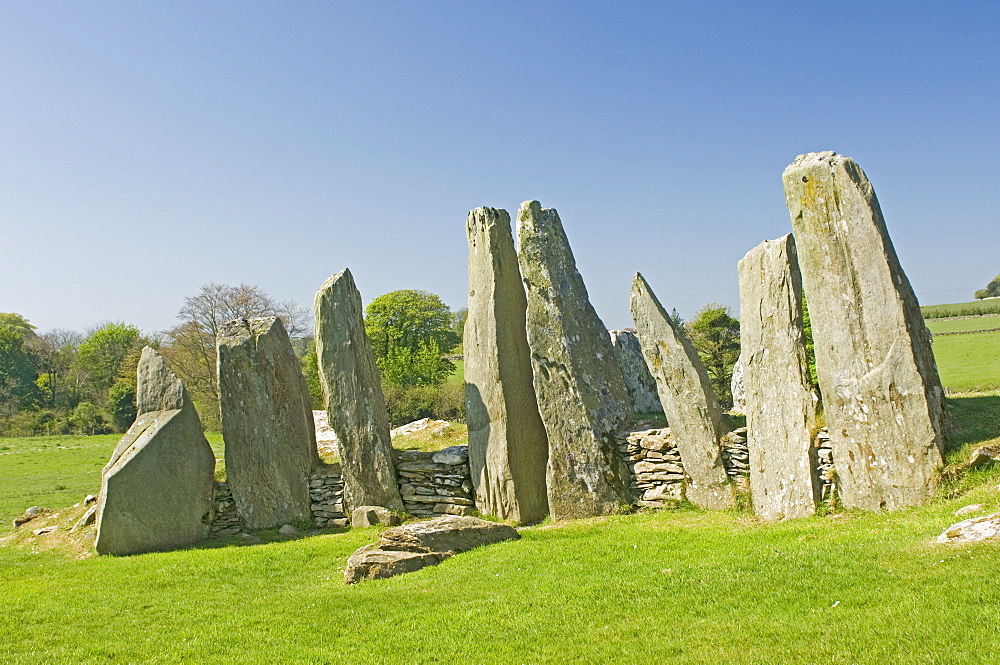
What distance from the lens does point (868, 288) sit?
9891mm

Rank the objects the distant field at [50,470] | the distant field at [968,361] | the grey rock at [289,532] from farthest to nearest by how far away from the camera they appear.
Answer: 1. the distant field at [968,361]
2. the distant field at [50,470]
3. the grey rock at [289,532]

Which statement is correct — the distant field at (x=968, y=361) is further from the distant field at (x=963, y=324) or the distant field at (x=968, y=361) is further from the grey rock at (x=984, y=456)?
the grey rock at (x=984, y=456)

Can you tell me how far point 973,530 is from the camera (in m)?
6.83

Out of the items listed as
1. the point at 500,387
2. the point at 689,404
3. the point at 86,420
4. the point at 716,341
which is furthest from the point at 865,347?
the point at 86,420

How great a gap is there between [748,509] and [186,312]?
113 ft

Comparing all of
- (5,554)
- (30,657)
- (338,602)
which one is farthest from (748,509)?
(5,554)

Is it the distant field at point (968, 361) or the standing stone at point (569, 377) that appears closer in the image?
the standing stone at point (569, 377)

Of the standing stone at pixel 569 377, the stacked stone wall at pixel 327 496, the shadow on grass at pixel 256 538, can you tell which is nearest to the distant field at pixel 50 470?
the shadow on grass at pixel 256 538

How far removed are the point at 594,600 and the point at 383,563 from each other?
356cm

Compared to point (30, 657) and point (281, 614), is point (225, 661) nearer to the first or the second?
point (281, 614)

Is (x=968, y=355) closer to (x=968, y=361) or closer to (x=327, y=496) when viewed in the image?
(x=968, y=361)

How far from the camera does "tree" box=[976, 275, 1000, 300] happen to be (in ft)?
213

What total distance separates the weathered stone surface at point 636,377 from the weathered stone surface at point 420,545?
6.94m

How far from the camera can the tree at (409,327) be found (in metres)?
36.0
